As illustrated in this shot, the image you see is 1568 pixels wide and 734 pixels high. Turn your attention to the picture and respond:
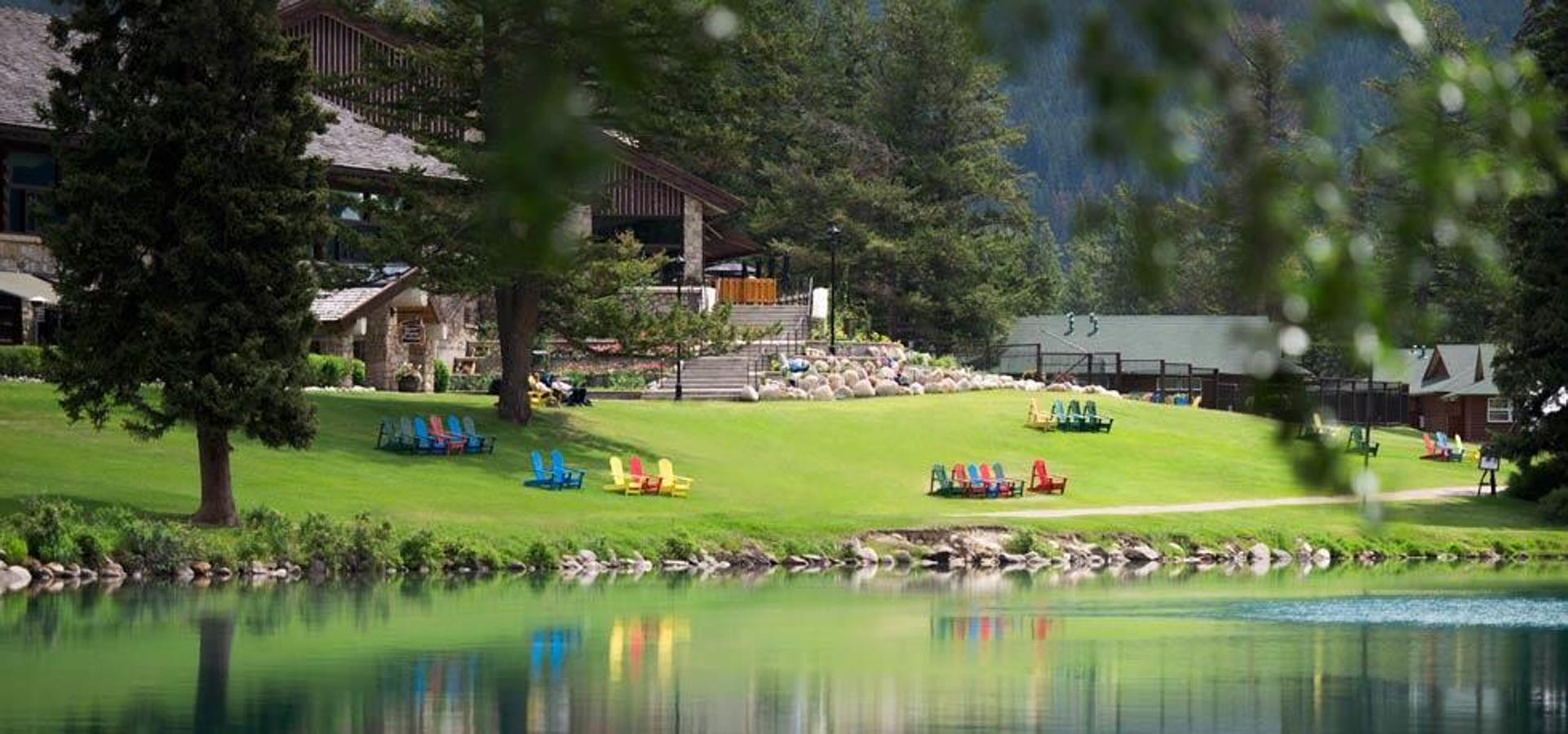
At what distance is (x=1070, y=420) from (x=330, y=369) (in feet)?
72.4

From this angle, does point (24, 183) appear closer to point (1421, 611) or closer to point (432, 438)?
point (432, 438)

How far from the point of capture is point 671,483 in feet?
165

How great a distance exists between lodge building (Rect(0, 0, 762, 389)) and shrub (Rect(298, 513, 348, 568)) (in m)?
6.75

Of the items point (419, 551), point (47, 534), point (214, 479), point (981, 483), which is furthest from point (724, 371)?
point (47, 534)

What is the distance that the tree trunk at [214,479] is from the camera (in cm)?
3875

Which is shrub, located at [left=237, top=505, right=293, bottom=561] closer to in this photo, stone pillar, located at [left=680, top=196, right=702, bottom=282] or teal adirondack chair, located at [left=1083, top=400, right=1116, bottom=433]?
teal adirondack chair, located at [left=1083, top=400, right=1116, bottom=433]

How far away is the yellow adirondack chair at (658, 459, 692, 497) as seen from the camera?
50.4 m

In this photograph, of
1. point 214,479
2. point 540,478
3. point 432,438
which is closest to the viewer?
point 214,479

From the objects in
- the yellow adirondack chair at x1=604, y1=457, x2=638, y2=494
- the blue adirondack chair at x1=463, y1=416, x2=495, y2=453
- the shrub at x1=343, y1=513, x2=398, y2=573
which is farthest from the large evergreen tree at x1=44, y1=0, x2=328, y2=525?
the blue adirondack chair at x1=463, y1=416, x2=495, y2=453

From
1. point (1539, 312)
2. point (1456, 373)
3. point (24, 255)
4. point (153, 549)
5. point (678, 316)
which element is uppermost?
point (24, 255)

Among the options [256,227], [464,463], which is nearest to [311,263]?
[256,227]

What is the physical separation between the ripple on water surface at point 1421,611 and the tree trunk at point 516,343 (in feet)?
76.4

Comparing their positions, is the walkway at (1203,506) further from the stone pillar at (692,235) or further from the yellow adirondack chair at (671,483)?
the stone pillar at (692,235)

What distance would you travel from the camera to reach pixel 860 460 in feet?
197
